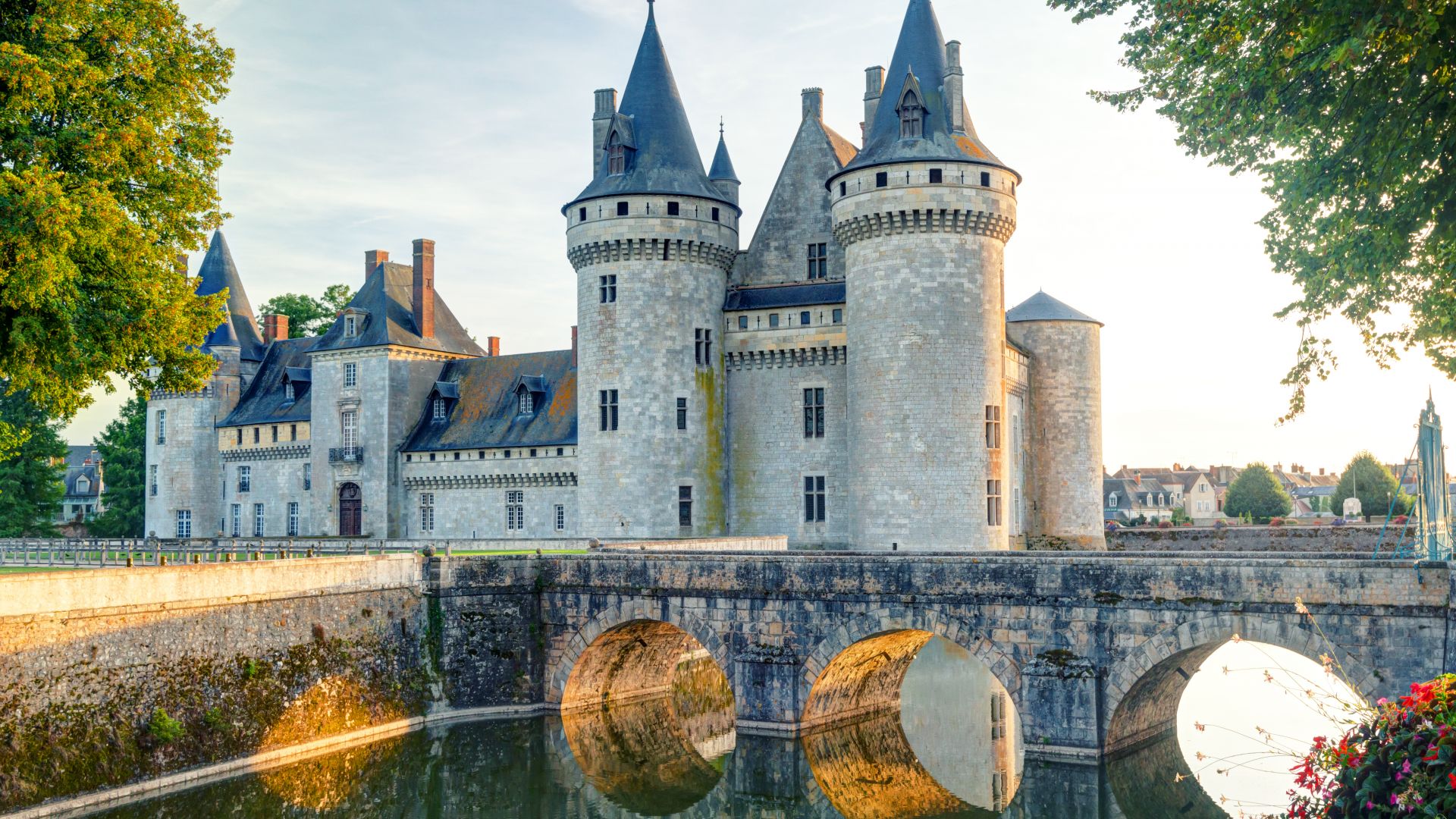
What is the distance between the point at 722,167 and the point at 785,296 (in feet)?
19.5

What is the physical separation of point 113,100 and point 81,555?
17621mm

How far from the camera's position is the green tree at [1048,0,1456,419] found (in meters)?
11.4

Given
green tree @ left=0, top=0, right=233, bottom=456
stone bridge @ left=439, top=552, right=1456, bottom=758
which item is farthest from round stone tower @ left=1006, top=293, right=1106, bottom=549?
green tree @ left=0, top=0, right=233, bottom=456

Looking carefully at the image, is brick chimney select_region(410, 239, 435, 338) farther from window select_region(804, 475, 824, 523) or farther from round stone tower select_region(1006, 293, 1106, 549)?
round stone tower select_region(1006, 293, 1106, 549)

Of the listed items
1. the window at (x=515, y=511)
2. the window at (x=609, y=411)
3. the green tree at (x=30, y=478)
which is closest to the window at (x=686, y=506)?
the window at (x=609, y=411)

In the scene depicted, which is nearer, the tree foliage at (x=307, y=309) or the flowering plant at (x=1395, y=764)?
the flowering plant at (x=1395, y=764)

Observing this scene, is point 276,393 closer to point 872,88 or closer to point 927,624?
point 872,88

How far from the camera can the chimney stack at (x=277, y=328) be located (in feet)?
181

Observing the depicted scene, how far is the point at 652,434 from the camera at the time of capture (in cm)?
3784

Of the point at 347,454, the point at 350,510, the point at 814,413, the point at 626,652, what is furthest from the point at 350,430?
the point at 626,652

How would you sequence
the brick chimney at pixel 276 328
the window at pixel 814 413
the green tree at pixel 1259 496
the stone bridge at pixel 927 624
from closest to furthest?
1. the stone bridge at pixel 927 624
2. the window at pixel 814 413
3. the brick chimney at pixel 276 328
4. the green tree at pixel 1259 496

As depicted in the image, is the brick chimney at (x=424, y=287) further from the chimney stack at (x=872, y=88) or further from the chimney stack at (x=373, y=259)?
the chimney stack at (x=872, y=88)

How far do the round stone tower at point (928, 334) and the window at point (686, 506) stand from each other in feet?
18.1

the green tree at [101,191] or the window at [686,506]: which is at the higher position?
the green tree at [101,191]
